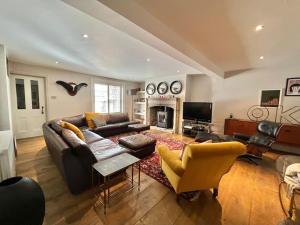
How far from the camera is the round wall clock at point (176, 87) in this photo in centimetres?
539

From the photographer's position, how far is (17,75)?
13.2 feet

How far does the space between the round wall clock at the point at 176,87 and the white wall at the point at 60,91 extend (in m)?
3.39

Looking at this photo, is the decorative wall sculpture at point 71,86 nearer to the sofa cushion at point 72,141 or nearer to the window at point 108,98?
the window at point 108,98

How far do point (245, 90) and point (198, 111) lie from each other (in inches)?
62.4

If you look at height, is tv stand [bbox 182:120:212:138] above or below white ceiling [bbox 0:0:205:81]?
below

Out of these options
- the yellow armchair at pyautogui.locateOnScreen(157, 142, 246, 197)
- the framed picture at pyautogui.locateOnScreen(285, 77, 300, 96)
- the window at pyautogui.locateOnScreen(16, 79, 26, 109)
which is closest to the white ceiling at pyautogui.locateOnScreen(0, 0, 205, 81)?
the window at pyautogui.locateOnScreen(16, 79, 26, 109)

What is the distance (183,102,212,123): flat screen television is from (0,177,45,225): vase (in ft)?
15.0

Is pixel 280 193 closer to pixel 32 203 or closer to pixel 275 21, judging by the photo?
pixel 275 21

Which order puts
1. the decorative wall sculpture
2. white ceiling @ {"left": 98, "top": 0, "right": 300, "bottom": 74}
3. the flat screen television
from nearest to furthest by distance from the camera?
white ceiling @ {"left": 98, "top": 0, "right": 300, "bottom": 74} < the flat screen television < the decorative wall sculpture

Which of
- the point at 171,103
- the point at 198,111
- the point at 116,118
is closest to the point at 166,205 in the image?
the point at 198,111

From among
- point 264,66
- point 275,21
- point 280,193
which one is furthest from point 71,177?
point 264,66

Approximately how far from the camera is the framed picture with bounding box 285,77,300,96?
348 centimetres

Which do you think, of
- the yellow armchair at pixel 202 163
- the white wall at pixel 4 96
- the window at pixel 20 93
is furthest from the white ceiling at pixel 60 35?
the yellow armchair at pixel 202 163

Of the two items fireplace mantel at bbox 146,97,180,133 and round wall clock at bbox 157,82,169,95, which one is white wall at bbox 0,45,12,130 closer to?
fireplace mantel at bbox 146,97,180,133
